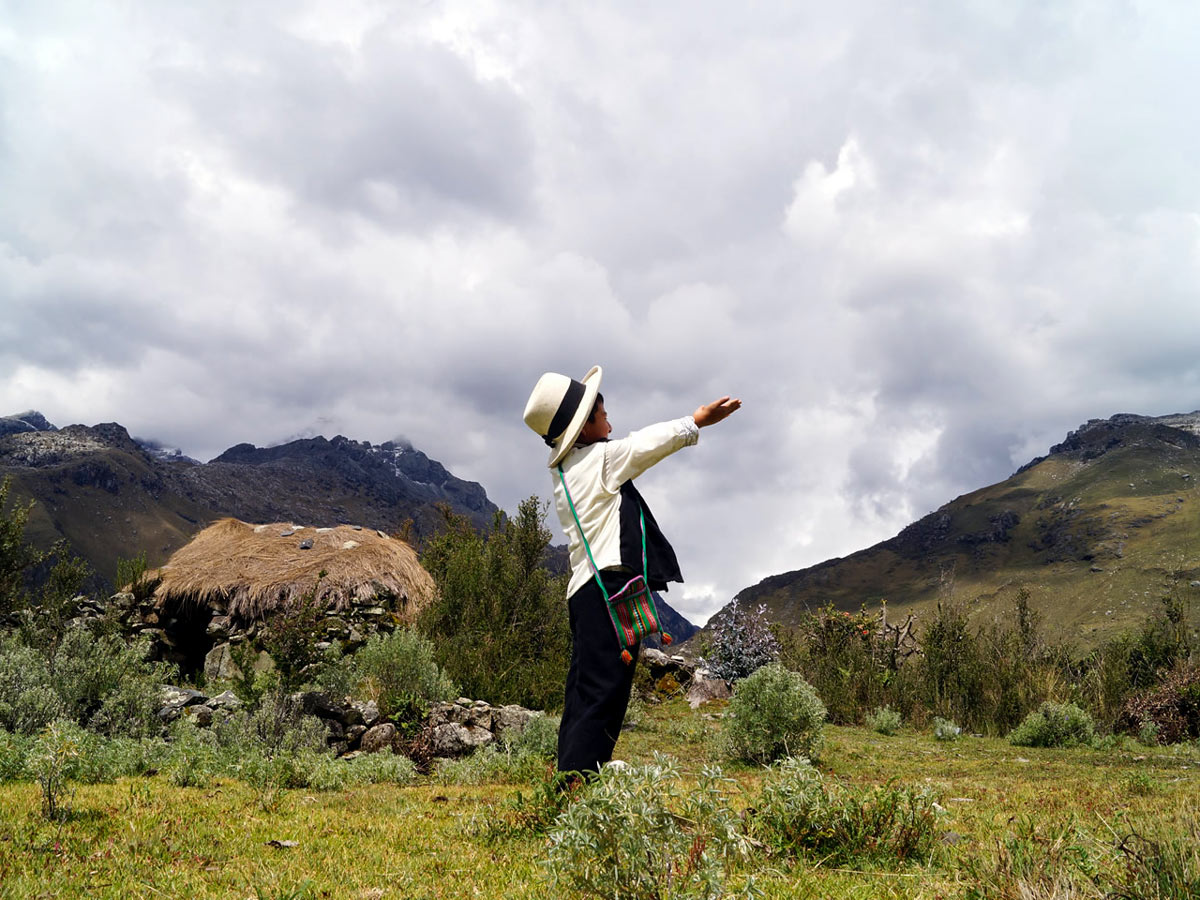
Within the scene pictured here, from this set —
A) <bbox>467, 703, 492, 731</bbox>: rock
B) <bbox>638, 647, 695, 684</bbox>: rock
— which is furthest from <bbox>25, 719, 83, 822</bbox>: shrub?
<bbox>638, 647, 695, 684</bbox>: rock

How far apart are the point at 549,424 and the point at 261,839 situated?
8.12 ft

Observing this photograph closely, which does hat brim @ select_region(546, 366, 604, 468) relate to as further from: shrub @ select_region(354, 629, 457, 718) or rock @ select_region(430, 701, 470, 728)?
shrub @ select_region(354, 629, 457, 718)

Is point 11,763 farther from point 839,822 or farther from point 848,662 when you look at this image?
point 848,662

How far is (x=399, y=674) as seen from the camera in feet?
27.4

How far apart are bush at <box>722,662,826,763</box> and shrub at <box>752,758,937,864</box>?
13.2 feet

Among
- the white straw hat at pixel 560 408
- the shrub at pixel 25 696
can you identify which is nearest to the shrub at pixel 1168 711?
the white straw hat at pixel 560 408

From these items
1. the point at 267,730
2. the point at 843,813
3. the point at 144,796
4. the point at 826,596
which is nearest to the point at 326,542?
the point at 267,730

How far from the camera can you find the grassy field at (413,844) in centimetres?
247

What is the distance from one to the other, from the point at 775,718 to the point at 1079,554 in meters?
162

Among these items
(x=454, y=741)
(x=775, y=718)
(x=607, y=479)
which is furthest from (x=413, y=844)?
(x=775, y=718)

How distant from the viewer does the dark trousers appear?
3349 millimetres

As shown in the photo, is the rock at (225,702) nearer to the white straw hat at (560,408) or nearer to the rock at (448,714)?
the rock at (448,714)

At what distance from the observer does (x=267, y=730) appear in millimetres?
6586

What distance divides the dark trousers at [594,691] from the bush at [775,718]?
13.3 feet
